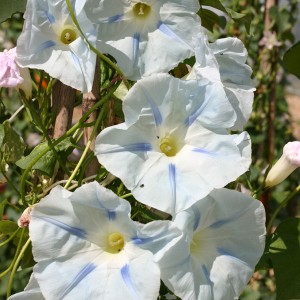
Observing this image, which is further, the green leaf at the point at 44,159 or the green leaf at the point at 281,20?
the green leaf at the point at 281,20

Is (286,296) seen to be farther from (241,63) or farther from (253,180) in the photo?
(253,180)

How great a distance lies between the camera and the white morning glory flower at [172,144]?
745mm

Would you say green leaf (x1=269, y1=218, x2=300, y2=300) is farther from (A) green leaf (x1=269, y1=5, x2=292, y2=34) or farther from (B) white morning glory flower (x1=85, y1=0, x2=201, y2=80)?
(A) green leaf (x1=269, y1=5, x2=292, y2=34)

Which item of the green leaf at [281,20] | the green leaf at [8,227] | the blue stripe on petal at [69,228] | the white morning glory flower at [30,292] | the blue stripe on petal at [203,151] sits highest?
the blue stripe on petal at [203,151]

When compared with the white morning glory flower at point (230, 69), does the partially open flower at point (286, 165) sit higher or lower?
lower

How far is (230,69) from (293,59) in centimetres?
29

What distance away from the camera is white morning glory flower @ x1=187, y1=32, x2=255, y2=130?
81 centimetres

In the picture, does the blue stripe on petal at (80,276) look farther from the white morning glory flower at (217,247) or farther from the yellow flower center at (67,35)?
the yellow flower center at (67,35)

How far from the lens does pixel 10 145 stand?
0.96 meters

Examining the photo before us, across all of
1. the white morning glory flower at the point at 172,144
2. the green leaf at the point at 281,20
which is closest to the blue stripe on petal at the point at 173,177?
the white morning glory flower at the point at 172,144

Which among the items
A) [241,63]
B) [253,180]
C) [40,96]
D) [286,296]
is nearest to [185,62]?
[241,63]

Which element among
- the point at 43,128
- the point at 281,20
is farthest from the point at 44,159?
the point at 281,20

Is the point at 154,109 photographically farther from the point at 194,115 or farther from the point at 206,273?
the point at 206,273

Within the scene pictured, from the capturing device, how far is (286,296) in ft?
3.06
